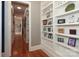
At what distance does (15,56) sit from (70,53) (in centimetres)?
77

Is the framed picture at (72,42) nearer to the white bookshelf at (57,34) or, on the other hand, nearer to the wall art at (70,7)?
the white bookshelf at (57,34)

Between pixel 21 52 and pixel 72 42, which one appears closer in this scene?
pixel 72 42

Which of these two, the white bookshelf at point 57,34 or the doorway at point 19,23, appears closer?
the white bookshelf at point 57,34

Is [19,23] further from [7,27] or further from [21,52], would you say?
[21,52]

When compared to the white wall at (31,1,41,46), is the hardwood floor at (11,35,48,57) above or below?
below

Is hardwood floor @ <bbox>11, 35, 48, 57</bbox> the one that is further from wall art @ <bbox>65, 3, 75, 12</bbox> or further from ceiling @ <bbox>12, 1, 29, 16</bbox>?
wall art @ <bbox>65, 3, 75, 12</bbox>

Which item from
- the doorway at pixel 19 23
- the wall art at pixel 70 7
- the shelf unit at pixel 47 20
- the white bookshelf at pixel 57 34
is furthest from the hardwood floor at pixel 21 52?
the wall art at pixel 70 7

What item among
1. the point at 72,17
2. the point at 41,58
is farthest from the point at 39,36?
the point at 72,17

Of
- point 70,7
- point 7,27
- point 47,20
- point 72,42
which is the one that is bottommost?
point 72,42

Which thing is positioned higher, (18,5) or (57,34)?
(18,5)

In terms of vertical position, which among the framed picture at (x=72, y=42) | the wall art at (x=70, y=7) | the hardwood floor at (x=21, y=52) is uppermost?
the wall art at (x=70, y=7)

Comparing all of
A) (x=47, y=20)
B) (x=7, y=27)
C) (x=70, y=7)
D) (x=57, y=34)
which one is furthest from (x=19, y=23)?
(x=70, y=7)

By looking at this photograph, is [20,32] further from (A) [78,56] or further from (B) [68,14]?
(A) [78,56]

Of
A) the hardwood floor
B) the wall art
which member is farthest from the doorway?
the wall art
